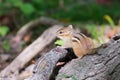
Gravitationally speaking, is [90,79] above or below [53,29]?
below

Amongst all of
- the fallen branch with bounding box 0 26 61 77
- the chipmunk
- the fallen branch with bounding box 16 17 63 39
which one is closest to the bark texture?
the chipmunk

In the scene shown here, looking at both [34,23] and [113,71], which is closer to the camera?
[113,71]

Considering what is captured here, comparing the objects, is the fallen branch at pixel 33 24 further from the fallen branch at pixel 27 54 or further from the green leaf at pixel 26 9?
the fallen branch at pixel 27 54

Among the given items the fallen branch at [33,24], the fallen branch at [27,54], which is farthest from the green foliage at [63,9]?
the fallen branch at [27,54]

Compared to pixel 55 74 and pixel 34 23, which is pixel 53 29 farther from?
pixel 55 74

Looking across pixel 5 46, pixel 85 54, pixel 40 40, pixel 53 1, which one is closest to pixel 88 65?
pixel 85 54
